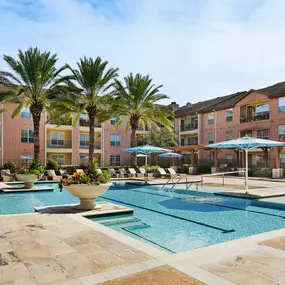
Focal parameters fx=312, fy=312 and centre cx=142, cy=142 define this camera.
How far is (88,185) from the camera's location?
926cm

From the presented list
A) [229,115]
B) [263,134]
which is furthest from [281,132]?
[229,115]

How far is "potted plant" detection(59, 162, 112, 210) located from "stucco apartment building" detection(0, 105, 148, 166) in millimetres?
25704

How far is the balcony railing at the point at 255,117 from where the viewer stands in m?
34.8

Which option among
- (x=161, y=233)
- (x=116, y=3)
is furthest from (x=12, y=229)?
(x=116, y=3)

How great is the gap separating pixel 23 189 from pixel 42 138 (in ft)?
69.3

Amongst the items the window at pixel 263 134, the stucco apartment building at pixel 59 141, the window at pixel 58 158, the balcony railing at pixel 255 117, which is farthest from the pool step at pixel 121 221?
the window at pixel 58 158

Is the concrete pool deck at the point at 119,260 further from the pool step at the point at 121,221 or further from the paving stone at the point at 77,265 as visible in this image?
the pool step at the point at 121,221

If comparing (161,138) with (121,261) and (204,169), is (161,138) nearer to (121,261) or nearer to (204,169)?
(204,169)

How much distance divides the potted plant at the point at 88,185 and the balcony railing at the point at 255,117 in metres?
29.3

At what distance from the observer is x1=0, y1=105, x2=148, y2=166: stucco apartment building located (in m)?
35.4

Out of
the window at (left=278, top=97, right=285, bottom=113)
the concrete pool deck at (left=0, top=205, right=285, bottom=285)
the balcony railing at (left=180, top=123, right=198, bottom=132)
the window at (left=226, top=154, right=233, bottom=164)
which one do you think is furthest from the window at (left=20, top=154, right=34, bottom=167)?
the concrete pool deck at (left=0, top=205, right=285, bottom=285)

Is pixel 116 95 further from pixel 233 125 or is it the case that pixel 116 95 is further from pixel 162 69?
pixel 233 125

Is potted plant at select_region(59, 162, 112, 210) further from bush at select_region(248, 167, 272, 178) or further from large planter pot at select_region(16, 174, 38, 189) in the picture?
bush at select_region(248, 167, 272, 178)

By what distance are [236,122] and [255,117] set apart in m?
2.41
